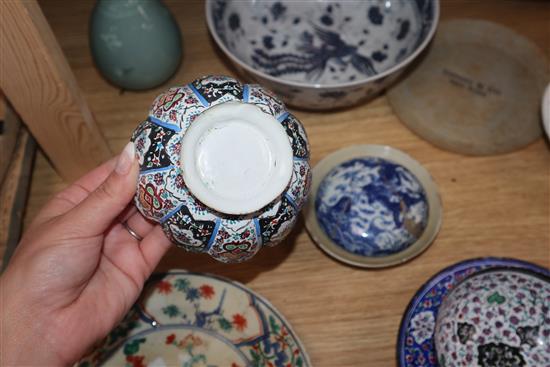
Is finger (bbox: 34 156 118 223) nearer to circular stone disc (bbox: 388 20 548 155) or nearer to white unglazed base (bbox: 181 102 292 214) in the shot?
white unglazed base (bbox: 181 102 292 214)

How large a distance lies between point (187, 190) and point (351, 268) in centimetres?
39

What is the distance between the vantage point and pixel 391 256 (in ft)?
2.90

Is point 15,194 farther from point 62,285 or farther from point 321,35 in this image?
point 321,35

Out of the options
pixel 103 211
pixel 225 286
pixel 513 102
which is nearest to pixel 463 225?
pixel 513 102

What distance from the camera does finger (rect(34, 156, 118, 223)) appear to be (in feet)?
2.71

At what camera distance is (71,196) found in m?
0.85

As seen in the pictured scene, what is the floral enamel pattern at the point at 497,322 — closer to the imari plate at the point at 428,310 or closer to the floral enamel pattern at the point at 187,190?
the imari plate at the point at 428,310

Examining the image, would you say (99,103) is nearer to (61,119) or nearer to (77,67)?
(77,67)

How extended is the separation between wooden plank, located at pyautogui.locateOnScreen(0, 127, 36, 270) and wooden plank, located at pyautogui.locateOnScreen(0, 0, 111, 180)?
0.05 m

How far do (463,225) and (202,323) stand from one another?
1.49ft

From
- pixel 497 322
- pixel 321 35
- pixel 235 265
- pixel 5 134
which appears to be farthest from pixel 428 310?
pixel 5 134

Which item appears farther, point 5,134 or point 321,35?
point 321,35

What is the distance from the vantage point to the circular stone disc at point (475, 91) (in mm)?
1023

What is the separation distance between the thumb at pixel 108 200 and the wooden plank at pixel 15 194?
0.27 m
